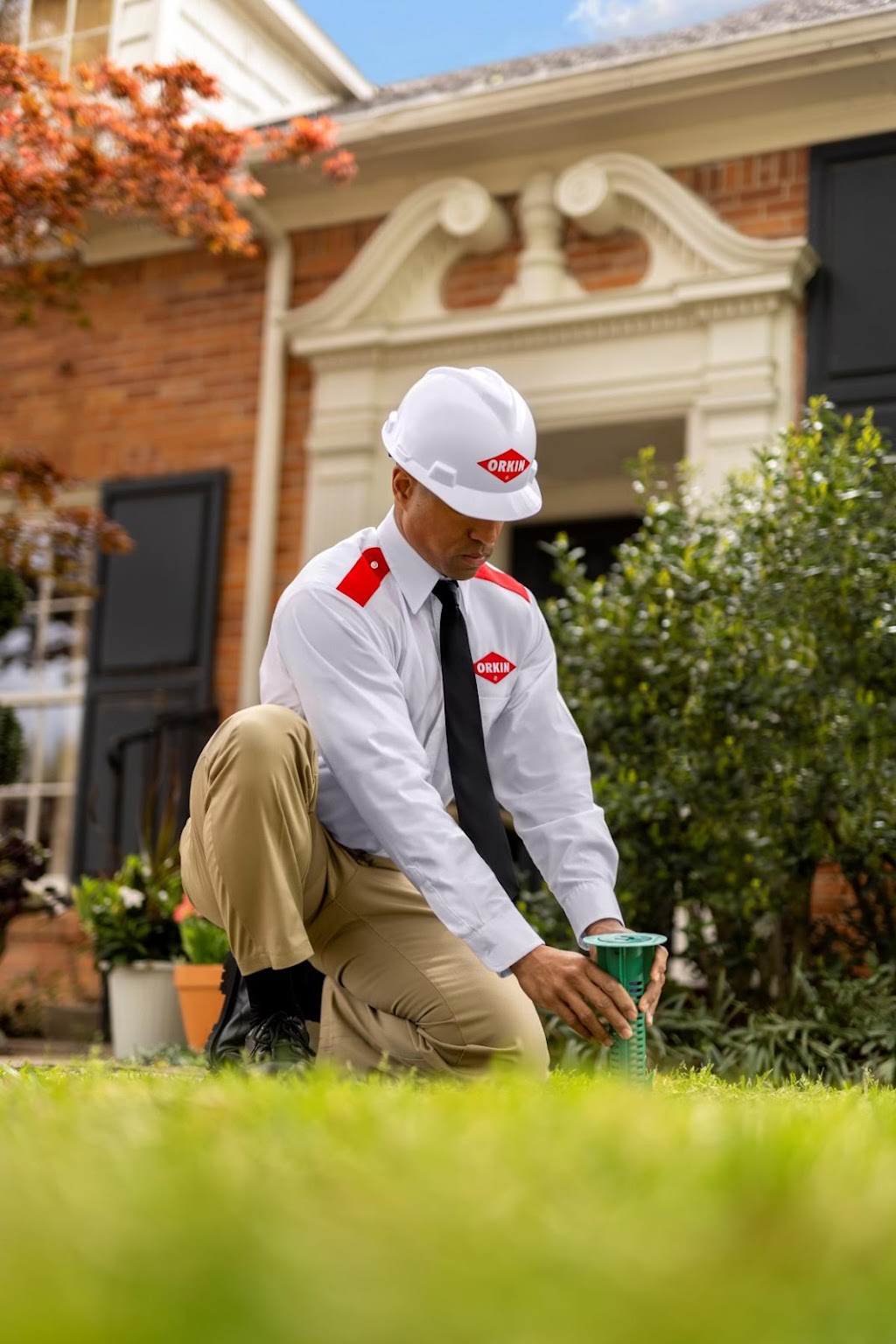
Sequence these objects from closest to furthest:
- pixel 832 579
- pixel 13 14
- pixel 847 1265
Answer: pixel 847 1265 < pixel 832 579 < pixel 13 14

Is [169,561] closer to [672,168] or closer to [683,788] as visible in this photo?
[672,168]

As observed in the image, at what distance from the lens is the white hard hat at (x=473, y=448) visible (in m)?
2.92

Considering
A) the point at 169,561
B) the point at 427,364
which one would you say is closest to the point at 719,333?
the point at 427,364

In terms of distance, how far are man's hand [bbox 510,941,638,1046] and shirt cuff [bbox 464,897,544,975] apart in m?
0.02

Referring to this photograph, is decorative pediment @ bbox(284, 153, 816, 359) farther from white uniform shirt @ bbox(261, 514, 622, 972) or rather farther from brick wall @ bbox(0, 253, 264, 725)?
white uniform shirt @ bbox(261, 514, 622, 972)

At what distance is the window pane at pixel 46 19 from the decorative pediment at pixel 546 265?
2671 mm

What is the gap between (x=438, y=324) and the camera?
727 cm

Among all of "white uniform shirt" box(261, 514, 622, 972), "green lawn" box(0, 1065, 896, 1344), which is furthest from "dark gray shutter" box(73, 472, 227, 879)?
"green lawn" box(0, 1065, 896, 1344)

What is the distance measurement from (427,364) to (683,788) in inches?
128

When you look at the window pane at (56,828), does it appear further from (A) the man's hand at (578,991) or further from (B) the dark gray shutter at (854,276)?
(A) the man's hand at (578,991)

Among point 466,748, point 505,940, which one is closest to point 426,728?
point 466,748

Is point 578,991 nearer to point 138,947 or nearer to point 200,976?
point 200,976

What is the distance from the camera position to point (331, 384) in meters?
7.52

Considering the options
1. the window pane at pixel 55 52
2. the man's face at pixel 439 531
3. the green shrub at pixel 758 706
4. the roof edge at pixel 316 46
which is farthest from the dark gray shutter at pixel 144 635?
the man's face at pixel 439 531
